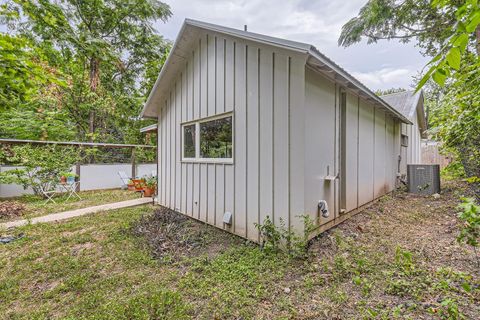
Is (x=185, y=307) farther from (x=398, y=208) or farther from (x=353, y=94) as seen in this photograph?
(x=398, y=208)

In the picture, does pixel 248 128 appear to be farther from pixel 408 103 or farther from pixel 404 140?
pixel 408 103

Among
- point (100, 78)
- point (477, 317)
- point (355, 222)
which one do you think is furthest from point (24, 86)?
point (100, 78)

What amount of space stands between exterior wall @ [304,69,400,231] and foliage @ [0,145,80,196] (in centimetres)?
882

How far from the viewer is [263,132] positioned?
11.7ft

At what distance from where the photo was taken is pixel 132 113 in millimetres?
13664

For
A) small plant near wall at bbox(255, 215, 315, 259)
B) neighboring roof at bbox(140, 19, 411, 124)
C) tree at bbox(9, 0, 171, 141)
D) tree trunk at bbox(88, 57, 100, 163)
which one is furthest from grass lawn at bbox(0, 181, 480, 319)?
tree at bbox(9, 0, 171, 141)

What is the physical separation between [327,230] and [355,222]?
0.90m

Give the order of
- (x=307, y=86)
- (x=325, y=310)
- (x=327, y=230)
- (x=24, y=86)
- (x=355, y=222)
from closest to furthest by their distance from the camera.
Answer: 1. (x=325, y=310)
2. (x=24, y=86)
3. (x=307, y=86)
4. (x=327, y=230)
5. (x=355, y=222)

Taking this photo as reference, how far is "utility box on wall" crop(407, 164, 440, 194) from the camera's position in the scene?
6.92 m

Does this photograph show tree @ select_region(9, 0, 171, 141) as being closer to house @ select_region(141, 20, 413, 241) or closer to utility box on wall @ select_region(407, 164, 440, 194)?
house @ select_region(141, 20, 413, 241)

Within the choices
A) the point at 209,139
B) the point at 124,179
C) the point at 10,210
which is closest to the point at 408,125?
the point at 209,139

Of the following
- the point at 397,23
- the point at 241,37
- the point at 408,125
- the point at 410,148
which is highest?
the point at 397,23

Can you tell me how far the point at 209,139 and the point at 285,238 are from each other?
2.52 metres

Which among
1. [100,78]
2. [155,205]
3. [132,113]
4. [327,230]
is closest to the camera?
[327,230]
